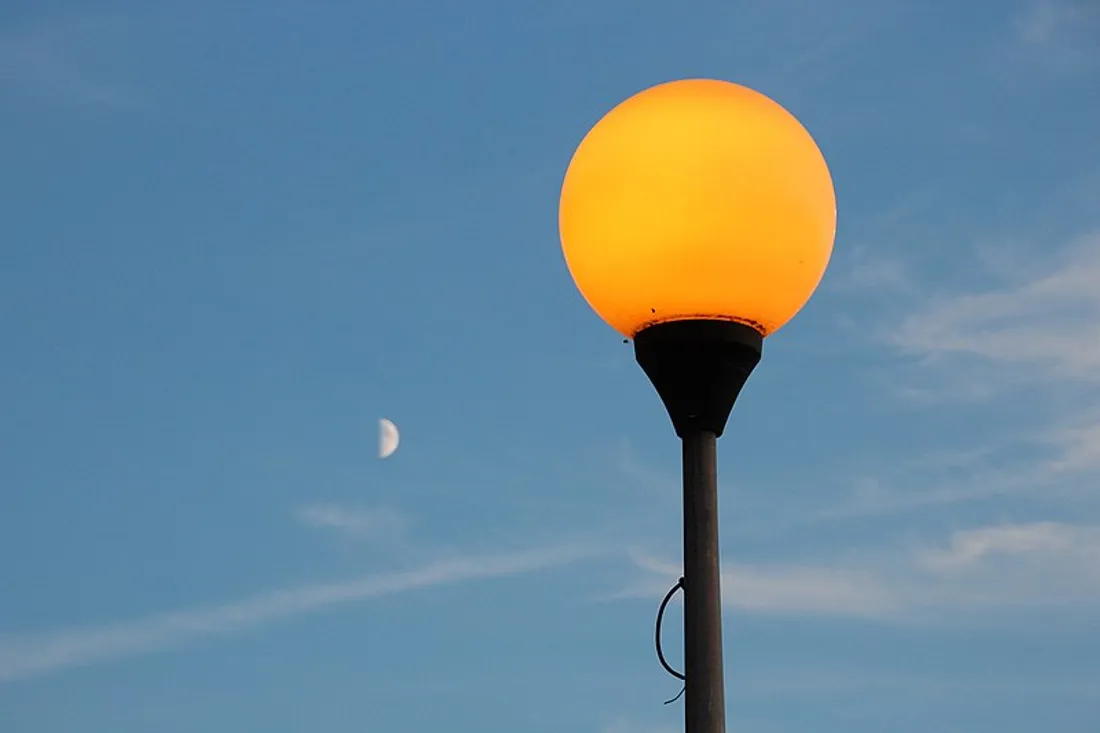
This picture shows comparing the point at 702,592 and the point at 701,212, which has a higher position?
the point at 701,212

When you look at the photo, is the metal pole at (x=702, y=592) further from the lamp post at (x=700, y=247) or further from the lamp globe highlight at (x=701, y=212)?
the lamp globe highlight at (x=701, y=212)

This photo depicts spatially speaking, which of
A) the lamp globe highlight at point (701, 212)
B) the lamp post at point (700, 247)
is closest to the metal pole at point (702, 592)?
the lamp post at point (700, 247)

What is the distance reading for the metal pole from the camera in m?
4.10

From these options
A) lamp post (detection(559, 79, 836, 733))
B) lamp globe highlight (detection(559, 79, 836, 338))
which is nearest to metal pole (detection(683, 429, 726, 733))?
lamp post (detection(559, 79, 836, 733))

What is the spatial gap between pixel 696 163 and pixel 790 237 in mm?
342

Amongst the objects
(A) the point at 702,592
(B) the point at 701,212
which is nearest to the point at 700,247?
(B) the point at 701,212

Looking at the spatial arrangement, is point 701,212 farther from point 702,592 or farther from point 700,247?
point 702,592

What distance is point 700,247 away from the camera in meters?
4.27

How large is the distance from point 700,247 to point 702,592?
37.4 inches

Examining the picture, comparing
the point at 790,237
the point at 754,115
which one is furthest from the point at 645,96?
the point at 790,237

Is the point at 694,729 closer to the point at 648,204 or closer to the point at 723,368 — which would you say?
the point at 723,368

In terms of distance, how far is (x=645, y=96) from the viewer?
4535 mm

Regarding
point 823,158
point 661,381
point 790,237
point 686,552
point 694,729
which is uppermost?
point 823,158

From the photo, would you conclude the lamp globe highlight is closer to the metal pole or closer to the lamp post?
the lamp post
